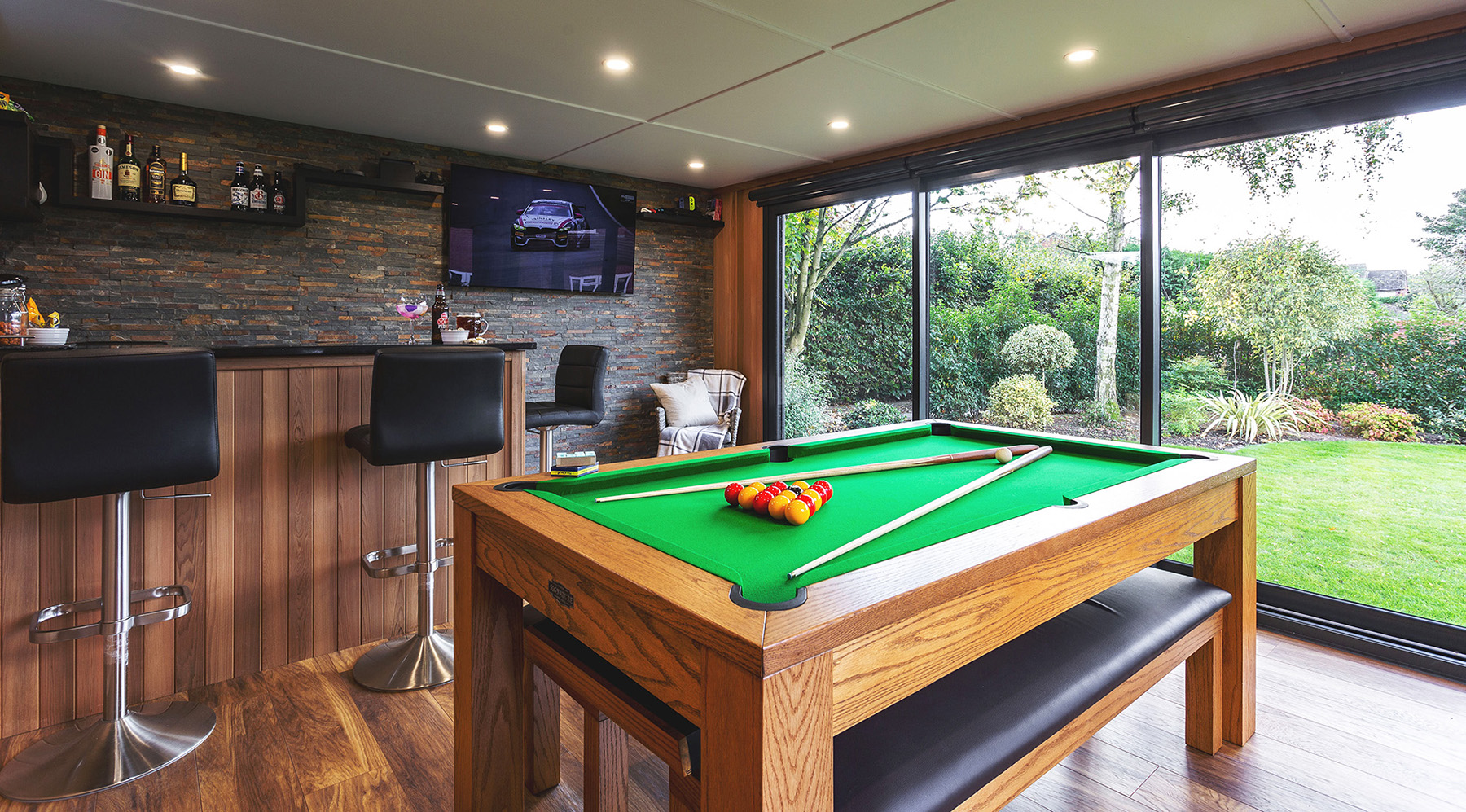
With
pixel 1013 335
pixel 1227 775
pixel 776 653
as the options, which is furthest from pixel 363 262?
pixel 1227 775

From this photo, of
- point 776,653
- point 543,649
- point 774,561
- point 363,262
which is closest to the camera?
point 776,653

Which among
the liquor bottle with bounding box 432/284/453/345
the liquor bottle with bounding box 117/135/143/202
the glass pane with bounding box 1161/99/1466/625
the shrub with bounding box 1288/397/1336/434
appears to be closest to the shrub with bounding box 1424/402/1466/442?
the glass pane with bounding box 1161/99/1466/625

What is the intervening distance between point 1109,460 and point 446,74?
3.24 meters

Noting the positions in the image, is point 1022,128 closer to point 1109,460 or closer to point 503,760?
point 1109,460

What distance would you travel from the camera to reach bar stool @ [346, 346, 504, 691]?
Answer: 2.20 m

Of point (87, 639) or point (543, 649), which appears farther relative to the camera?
point (87, 639)

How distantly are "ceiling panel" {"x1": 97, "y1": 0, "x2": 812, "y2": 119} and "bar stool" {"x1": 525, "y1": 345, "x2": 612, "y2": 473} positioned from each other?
1394mm

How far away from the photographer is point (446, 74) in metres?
3.28

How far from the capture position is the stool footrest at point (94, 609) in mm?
1821

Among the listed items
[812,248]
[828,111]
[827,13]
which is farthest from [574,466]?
[812,248]

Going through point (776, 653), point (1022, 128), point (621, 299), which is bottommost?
point (776, 653)

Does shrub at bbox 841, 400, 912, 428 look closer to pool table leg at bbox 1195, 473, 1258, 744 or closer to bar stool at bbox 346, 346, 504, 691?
pool table leg at bbox 1195, 473, 1258, 744

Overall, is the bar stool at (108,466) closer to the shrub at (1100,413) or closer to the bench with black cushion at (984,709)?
the bench with black cushion at (984,709)

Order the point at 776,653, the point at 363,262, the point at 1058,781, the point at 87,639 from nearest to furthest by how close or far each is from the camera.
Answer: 1. the point at 776,653
2. the point at 1058,781
3. the point at 87,639
4. the point at 363,262
